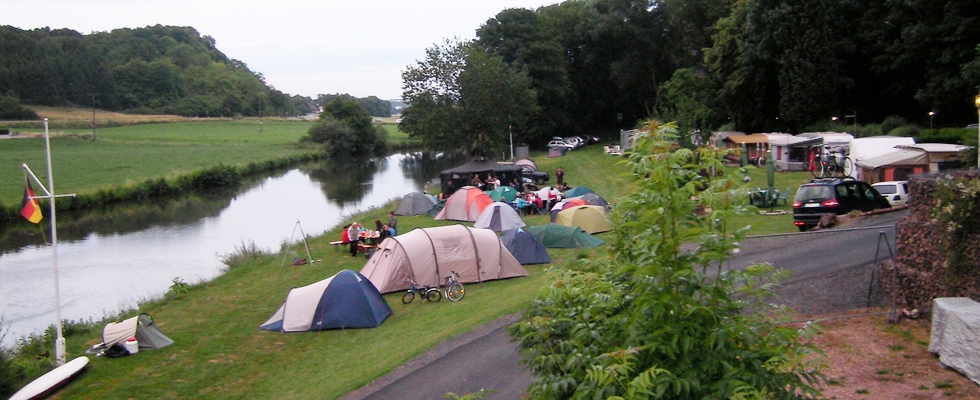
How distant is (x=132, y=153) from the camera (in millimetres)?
59688

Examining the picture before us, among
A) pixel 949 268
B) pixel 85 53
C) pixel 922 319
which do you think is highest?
pixel 85 53

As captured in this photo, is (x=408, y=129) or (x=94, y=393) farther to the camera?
(x=408, y=129)

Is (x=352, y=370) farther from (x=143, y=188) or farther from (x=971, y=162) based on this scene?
(x=143, y=188)

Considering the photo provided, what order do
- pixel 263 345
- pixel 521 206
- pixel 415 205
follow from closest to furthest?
pixel 263 345, pixel 521 206, pixel 415 205

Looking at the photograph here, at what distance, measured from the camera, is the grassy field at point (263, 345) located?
11742 mm

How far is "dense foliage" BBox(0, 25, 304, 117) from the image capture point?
85.2 m

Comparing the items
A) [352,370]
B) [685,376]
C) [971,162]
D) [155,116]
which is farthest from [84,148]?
[685,376]

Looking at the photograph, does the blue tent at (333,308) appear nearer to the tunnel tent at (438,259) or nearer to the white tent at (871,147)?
the tunnel tent at (438,259)

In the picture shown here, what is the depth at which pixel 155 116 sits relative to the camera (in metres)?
104

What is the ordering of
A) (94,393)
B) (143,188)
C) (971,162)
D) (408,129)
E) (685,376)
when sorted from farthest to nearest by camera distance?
1. (408,129)
2. (143,188)
3. (971,162)
4. (94,393)
5. (685,376)

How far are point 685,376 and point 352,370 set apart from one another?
27.5 feet

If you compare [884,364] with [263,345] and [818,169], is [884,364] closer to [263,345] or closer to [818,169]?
[263,345]

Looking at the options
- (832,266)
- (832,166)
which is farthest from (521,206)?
(832,266)

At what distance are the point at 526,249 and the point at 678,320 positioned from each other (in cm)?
1469
